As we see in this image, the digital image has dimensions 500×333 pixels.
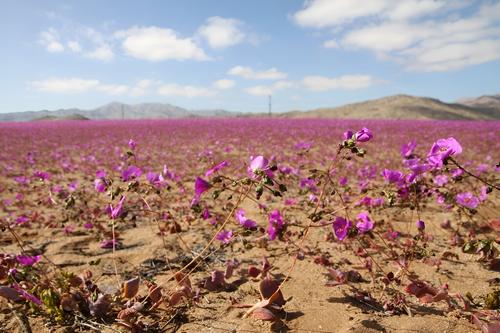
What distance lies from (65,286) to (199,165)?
Answer: 638cm

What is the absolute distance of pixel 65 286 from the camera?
1964 millimetres

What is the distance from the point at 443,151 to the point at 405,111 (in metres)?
48.3

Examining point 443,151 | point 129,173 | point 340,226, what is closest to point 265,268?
point 340,226

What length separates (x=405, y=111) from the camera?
45000mm

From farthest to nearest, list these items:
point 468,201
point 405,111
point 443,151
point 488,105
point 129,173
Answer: point 488,105 → point 405,111 → point 468,201 → point 129,173 → point 443,151

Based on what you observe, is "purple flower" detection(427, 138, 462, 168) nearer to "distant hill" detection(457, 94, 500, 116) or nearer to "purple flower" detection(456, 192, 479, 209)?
"purple flower" detection(456, 192, 479, 209)

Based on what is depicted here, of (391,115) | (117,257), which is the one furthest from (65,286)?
(391,115)

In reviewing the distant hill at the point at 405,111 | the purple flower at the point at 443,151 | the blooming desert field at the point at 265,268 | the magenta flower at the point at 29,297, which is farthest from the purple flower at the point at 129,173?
the distant hill at the point at 405,111

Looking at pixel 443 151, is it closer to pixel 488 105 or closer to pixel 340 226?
pixel 340 226

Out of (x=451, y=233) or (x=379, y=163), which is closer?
(x=451, y=233)

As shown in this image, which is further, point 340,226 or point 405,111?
point 405,111

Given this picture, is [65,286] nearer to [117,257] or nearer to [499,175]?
[117,257]

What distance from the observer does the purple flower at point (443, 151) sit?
55.9 inches

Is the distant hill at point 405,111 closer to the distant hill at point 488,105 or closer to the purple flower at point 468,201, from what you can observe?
the distant hill at point 488,105
